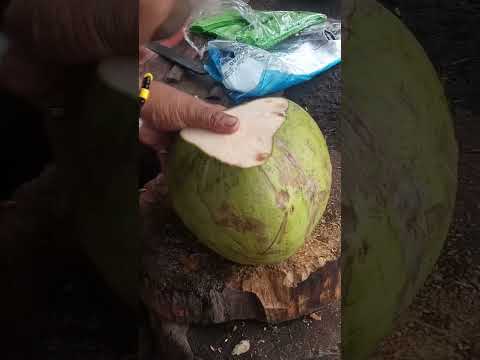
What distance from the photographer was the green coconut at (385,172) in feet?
2.25

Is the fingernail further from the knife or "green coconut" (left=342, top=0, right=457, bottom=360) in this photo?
"green coconut" (left=342, top=0, right=457, bottom=360)

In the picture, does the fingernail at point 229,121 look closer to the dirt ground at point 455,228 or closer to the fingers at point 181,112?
the fingers at point 181,112

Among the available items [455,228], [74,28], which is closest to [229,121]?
[74,28]

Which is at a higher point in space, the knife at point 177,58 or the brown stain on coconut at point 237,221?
the knife at point 177,58

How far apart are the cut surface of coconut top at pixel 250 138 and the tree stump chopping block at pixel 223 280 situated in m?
0.10

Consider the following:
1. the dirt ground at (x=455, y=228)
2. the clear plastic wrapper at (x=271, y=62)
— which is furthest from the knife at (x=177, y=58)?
the dirt ground at (x=455, y=228)

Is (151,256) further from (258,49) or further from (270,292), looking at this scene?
(258,49)

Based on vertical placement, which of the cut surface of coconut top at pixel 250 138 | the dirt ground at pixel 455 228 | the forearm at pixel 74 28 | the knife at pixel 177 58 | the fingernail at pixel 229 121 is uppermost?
the forearm at pixel 74 28

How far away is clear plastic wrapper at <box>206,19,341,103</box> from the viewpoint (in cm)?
59

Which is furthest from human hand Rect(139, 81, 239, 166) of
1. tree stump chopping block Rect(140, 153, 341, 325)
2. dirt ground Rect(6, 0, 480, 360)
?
dirt ground Rect(6, 0, 480, 360)

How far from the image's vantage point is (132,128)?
0.60m

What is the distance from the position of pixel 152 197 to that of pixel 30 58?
0.68ft

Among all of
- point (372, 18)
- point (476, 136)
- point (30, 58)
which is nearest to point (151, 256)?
point (30, 58)

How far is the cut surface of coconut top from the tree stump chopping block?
3.8 inches
